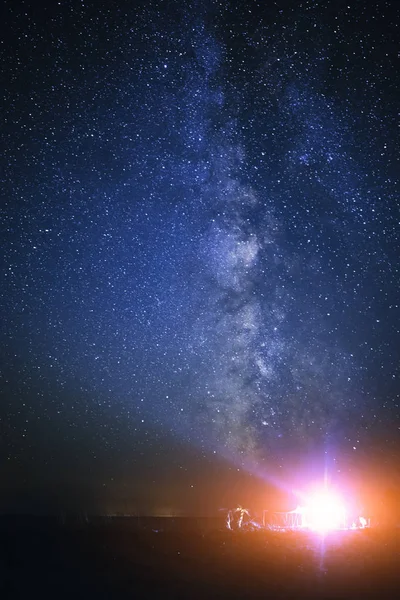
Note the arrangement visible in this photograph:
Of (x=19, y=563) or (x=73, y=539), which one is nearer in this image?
(x=19, y=563)

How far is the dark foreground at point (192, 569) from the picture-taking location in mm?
10680

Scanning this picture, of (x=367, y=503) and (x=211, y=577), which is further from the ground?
(x=367, y=503)

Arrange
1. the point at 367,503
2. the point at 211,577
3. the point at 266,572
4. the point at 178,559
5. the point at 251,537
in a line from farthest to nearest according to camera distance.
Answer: the point at 367,503 → the point at 251,537 → the point at 178,559 → the point at 266,572 → the point at 211,577

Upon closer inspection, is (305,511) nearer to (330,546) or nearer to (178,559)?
(330,546)

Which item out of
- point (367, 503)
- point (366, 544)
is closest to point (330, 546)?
point (366, 544)

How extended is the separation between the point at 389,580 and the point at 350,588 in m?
1.72

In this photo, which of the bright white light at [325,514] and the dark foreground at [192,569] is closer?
the dark foreground at [192,569]

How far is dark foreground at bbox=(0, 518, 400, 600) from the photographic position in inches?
420

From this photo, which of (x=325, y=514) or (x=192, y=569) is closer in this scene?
(x=192, y=569)

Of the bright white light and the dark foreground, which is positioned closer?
the dark foreground

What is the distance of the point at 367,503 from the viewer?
39.5m

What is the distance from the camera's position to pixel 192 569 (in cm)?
1329

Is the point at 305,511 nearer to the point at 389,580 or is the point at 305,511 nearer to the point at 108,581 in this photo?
the point at 389,580

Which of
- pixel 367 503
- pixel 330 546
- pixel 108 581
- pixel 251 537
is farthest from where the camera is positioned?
pixel 367 503
